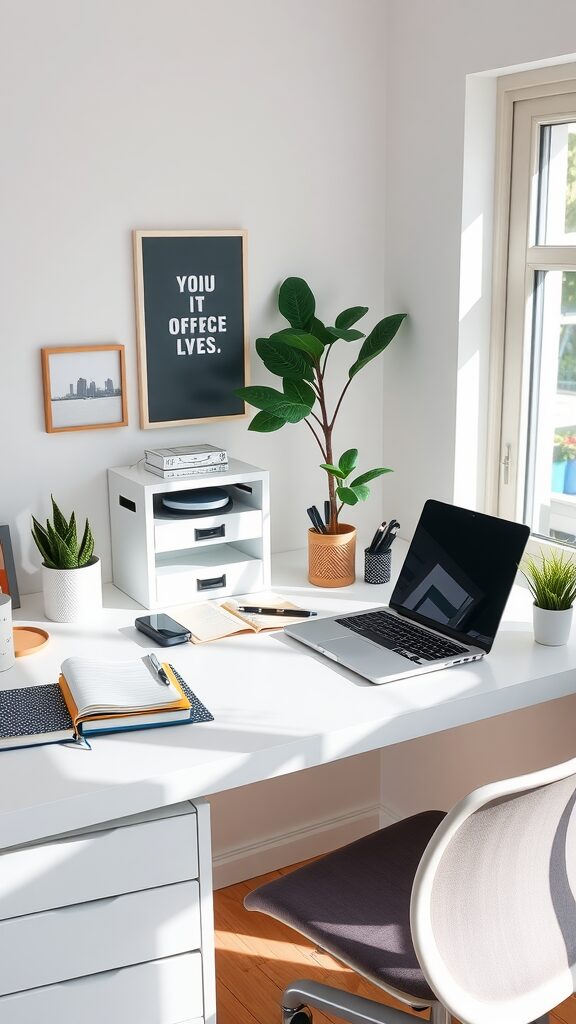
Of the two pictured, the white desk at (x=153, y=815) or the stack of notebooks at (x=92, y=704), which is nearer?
the white desk at (x=153, y=815)

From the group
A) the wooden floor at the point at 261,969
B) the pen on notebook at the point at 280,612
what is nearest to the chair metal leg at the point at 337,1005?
Result: the wooden floor at the point at 261,969

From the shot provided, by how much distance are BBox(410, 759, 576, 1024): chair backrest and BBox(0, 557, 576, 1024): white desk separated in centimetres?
33

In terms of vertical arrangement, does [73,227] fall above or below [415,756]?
above

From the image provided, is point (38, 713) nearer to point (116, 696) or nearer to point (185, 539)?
point (116, 696)

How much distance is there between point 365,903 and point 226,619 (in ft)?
2.03

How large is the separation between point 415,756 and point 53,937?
133 cm

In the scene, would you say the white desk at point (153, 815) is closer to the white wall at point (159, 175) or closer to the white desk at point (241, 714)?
the white desk at point (241, 714)

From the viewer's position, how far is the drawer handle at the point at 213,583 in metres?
2.15

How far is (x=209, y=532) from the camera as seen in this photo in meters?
2.16

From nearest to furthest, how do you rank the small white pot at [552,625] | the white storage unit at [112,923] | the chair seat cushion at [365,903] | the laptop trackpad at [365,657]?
the white storage unit at [112,923] < the chair seat cushion at [365,903] < the laptop trackpad at [365,657] < the small white pot at [552,625]

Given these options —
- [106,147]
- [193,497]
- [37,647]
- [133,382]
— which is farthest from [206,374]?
[37,647]

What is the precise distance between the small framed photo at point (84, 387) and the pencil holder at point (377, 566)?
62 cm

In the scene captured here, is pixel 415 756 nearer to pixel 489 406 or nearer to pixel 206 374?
pixel 489 406

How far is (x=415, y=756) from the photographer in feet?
8.48
